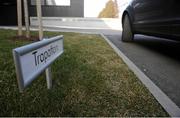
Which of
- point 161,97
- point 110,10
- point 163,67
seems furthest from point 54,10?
point 161,97

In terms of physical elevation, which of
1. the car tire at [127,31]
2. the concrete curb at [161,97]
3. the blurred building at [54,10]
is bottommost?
the concrete curb at [161,97]

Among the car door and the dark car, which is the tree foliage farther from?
the car door

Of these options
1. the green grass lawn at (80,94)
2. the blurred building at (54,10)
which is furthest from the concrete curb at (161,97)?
the blurred building at (54,10)

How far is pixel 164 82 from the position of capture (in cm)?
290

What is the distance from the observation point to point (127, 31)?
20.5 ft

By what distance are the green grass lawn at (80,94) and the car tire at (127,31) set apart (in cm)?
296

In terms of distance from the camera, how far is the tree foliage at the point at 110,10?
53.9 feet

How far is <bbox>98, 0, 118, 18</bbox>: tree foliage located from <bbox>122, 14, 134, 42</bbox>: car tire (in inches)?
400

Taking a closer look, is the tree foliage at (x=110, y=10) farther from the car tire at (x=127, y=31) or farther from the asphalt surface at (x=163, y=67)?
the asphalt surface at (x=163, y=67)

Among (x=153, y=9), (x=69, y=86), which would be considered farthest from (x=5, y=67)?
(x=153, y=9)

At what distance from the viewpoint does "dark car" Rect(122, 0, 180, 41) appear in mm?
3720

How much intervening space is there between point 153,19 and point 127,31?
170 centimetres

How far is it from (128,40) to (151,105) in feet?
13.9

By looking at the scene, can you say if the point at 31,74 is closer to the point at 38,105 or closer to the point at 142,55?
the point at 38,105
